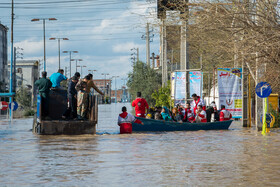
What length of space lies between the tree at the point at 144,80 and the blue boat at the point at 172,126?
1690 inches

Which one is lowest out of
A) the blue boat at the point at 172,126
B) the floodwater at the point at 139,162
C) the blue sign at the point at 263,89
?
the floodwater at the point at 139,162

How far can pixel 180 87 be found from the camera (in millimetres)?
32812

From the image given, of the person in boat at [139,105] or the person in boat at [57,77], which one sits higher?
the person in boat at [57,77]

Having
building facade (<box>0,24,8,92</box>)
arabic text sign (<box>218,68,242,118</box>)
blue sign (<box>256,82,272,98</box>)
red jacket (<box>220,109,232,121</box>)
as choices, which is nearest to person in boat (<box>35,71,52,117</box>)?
blue sign (<box>256,82,272,98</box>)

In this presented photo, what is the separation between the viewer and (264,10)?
20.2m

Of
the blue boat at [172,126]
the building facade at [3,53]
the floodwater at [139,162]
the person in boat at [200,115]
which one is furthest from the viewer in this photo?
the building facade at [3,53]

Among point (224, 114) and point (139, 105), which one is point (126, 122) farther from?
point (224, 114)

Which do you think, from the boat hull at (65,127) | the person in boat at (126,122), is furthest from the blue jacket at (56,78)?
the person in boat at (126,122)

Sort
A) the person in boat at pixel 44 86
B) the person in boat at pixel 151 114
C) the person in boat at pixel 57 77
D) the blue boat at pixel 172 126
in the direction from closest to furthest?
the person in boat at pixel 44 86 < the person in boat at pixel 57 77 < the blue boat at pixel 172 126 < the person in boat at pixel 151 114

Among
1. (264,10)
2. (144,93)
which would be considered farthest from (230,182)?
(144,93)

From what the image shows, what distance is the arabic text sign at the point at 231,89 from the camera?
1145 inches

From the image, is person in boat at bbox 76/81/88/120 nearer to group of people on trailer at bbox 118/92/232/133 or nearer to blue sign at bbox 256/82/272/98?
group of people on trailer at bbox 118/92/232/133

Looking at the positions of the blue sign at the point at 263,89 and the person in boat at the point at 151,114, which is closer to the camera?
the blue sign at the point at 263,89

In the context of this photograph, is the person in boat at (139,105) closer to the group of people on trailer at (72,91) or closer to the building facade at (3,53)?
the group of people on trailer at (72,91)
